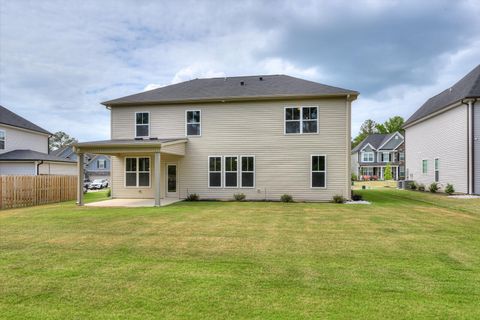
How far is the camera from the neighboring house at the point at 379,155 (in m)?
51.4

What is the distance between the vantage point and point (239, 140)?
16203mm

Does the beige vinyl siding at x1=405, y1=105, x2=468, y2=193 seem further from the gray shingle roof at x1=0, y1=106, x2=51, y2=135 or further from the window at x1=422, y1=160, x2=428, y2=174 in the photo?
the gray shingle roof at x1=0, y1=106, x2=51, y2=135

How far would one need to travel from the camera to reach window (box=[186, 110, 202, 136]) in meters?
16.6

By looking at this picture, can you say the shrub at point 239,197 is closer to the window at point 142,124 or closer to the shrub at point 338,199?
the shrub at point 338,199

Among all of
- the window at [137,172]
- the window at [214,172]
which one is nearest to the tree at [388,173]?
the window at [214,172]

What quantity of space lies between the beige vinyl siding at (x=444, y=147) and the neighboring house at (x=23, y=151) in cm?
2744

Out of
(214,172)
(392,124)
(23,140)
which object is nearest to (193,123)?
(214,172)

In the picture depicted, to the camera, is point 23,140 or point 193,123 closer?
point 193,123

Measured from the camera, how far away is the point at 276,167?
15.9m

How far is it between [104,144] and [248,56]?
10.5m

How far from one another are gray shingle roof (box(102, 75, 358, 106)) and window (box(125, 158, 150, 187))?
3286mm

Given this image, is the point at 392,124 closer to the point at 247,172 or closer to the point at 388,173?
the point at 388,173

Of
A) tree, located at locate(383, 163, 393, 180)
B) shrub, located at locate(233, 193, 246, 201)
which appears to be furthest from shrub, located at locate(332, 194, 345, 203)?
tree, located at locate(383, 163, 393, 180)

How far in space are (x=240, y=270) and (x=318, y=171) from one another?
1137 centimetres
